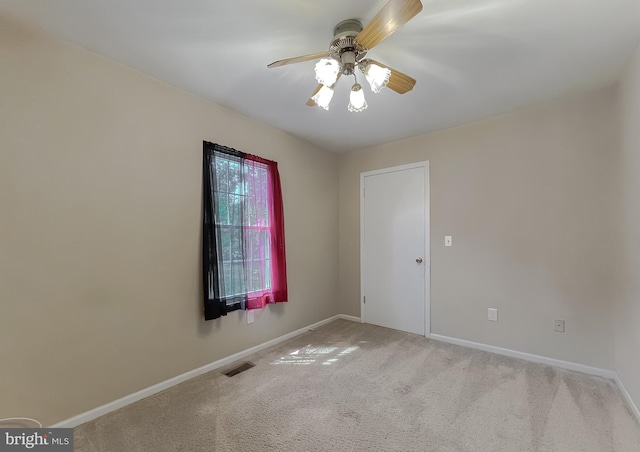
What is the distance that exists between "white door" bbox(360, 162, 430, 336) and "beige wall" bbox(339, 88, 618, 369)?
14cm

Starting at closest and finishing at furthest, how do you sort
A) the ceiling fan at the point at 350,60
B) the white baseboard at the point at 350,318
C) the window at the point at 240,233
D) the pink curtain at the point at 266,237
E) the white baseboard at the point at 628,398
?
the ceiling fan at the point at 350,60 → the white baseboard at the point at 628,398 → the window at the point at 240,233 → the pink curtain at the point at 266,237 → the white baseboard at the point at 350,318

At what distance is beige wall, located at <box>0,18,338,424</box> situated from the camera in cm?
163

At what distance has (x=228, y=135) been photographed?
275 cm

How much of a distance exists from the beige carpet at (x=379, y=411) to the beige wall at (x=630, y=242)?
294 mm

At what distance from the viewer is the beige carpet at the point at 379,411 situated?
164 cm

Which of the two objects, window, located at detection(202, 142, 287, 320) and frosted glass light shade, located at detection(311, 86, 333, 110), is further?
window, located at detection(202, 142, 287, 320)

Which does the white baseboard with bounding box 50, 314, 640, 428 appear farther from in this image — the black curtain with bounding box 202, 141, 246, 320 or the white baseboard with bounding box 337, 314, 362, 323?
the white baseboard with bounding box 337, 314, 362, 323

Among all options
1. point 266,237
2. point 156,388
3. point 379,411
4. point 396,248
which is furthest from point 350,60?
point 156,388

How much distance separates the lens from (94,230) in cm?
191

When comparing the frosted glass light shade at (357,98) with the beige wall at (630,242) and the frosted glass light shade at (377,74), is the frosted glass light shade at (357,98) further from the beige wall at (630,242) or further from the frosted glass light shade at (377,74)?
the beige wall at (630,242)

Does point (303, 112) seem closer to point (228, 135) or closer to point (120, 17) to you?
point (228, 135)

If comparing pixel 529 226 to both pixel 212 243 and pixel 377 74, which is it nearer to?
pixel 377 74

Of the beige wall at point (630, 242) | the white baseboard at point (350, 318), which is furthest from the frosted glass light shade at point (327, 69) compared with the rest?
the white baseboard at point (350, 318)

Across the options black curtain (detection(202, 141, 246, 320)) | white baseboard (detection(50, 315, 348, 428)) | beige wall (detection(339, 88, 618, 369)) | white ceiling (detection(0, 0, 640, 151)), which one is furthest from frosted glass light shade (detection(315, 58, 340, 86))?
white baseboard (detection(50, 315, 348, 428))
